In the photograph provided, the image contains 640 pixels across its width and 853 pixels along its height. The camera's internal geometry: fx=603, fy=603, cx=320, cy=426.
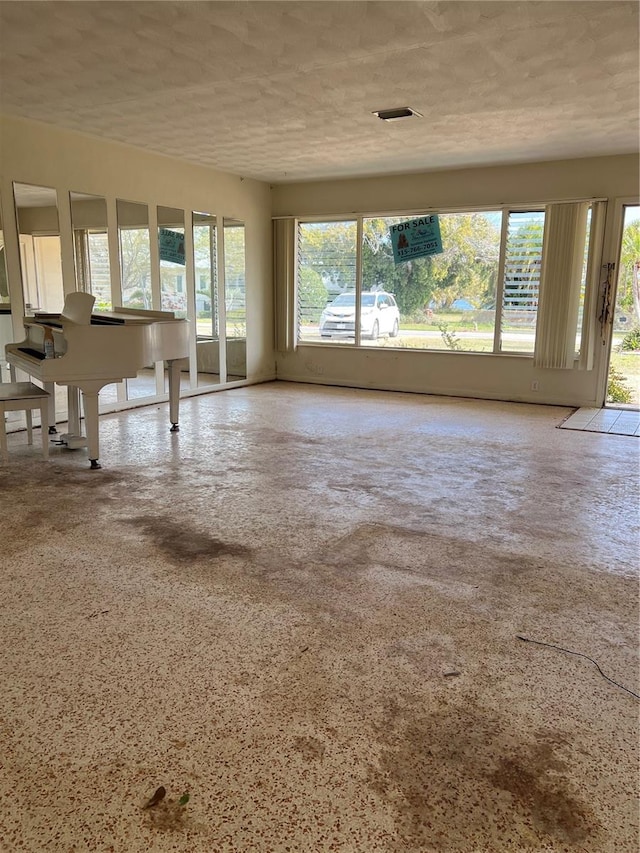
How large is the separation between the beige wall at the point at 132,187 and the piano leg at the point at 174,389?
1.31 metres

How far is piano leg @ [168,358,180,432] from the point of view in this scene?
521 centimetres

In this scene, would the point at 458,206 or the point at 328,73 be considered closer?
the point at 328,73

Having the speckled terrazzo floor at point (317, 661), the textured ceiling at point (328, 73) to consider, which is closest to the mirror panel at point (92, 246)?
the textured ceiling at point (328, 73)

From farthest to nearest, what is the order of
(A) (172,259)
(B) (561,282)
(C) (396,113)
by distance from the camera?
(A) (172,259) < (B) (561,282) < (C) (396,113)

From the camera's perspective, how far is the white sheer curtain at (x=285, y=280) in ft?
26.2

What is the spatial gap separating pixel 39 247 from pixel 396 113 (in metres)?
3.19

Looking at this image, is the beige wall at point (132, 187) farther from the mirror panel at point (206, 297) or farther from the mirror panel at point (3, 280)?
the mirror panel at point (206, 297)

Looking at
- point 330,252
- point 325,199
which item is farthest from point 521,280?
point 325,199

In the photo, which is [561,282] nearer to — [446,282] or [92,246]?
[446,282]

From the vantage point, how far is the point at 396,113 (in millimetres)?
4629

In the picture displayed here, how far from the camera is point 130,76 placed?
3895mm

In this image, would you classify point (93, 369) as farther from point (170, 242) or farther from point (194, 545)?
point (170, 242)

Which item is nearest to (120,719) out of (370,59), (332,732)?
(332,732)

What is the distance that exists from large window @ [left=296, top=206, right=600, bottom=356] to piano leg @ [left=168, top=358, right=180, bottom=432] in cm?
326
